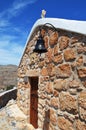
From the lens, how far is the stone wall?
11.3 ft

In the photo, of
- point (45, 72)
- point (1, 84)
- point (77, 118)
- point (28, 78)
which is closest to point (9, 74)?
point (1, 84)

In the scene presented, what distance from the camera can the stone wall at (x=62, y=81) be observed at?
3.44m

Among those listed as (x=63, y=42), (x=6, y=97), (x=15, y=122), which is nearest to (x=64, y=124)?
(x=63, y=42)

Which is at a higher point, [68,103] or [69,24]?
[69,24]

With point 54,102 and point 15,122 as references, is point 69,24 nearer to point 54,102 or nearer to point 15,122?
point 54,102

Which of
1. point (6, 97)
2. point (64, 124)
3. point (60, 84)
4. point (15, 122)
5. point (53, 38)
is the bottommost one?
point (15, 122)

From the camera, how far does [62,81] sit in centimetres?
402

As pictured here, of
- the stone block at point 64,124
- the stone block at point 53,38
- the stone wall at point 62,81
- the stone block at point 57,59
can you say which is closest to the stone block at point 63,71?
the stone wall at point 62,81

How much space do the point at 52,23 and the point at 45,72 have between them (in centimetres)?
108

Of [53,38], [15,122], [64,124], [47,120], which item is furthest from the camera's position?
[15,122]

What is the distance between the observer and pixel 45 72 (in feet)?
16.5

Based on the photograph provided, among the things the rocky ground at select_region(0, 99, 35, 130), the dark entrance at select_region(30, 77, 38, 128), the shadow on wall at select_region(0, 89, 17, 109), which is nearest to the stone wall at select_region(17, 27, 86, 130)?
the dark entrance at select_region(30, 77, 38, 128)

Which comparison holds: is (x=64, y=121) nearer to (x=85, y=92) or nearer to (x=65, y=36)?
(x=85, y=92)

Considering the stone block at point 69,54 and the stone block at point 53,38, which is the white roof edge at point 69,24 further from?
the stone block at point 69,54
